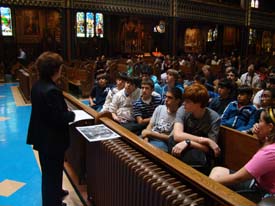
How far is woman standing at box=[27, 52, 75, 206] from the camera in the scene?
2809 millimetres

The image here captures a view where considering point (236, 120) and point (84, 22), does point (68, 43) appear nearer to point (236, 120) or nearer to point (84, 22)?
point (84, 22)

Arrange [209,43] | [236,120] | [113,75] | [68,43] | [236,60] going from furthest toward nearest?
[209,43] → [236,60] → [68,43] → [113,75] → [236,120]

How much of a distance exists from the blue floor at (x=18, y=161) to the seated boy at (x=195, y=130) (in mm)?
1905

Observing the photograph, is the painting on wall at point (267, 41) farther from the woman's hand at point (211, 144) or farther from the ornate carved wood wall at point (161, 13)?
the woman's hand at point (211, 144)

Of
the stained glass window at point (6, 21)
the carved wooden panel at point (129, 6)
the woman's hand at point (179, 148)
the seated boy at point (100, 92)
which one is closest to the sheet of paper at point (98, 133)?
the woman's hand at point (179, 148)

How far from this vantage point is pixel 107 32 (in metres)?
22.4

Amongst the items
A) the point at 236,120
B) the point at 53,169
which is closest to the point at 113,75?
the point at 236,120

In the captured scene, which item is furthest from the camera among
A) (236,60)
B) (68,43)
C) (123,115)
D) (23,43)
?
(23,43)

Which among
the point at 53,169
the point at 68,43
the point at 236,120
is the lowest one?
the point at 53,169

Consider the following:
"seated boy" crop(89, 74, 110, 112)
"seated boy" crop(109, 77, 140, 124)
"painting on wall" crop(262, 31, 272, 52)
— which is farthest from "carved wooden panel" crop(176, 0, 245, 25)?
"seated boy" crop(109, 77, 140, 124)

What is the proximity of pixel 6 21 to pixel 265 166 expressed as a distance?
65.0ft

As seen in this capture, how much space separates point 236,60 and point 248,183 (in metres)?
16.6

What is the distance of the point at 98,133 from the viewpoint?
2.97 metres

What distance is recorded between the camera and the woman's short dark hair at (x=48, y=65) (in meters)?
2.83
